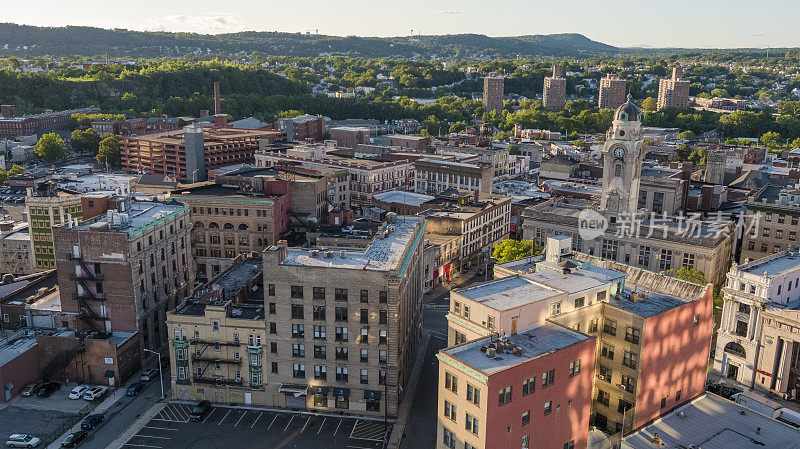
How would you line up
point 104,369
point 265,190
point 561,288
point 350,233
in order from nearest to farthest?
point 561,288, point 104,369, point 350,233, point 265,190

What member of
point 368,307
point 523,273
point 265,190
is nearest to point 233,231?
point 265,190

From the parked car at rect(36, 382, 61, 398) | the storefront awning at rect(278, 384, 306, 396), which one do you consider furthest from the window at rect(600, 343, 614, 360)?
the parked car at rect(36, 382, 61, 398)

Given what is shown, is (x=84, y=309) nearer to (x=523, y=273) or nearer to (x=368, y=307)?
(x=368, y=307)

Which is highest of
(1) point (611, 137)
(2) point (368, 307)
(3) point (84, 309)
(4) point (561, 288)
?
(1) point (611, 137)

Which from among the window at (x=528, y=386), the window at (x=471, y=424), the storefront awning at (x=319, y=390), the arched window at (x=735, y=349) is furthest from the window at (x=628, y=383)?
the storefront awning at (x=319, y=390)

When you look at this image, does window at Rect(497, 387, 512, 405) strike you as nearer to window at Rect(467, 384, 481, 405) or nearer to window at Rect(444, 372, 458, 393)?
window at Rect(467, 384, 481, 405)

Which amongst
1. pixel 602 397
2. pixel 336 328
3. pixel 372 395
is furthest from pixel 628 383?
pixel 336 328
